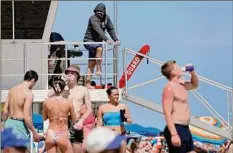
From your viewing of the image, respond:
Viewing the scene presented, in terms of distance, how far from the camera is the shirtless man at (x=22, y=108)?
1253 centimetres

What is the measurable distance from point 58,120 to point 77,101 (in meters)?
0.59

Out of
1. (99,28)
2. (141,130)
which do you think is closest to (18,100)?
(99,28)

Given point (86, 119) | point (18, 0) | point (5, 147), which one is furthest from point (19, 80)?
point (5, 147)

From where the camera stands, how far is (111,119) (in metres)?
13.3

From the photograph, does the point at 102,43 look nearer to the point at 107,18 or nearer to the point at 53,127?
the point at 107,18

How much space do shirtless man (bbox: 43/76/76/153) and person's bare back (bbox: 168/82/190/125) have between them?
2.21m

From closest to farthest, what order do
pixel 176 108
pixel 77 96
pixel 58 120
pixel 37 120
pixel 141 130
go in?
pixel 176 108
pixel 58 120
pixel 77 96
pixel 37 120
pixel 141 130

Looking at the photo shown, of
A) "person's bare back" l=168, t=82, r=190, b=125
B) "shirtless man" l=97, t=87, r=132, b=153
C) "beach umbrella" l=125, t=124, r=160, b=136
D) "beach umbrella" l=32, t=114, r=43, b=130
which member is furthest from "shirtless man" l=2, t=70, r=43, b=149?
"beach umbrella" l=125, t=124, r=160, b=136

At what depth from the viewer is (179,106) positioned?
1076 cm

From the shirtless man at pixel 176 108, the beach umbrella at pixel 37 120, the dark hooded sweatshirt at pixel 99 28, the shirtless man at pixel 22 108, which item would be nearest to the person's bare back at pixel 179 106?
the shirtless man at pixel 176 108

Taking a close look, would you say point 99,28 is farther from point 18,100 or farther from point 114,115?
point 18,100

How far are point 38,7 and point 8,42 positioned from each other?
2.63 metres

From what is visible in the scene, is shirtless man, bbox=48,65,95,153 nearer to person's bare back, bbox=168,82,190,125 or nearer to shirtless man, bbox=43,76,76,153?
shirtless man, bbox=43,76,76,153

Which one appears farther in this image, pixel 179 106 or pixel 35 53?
pixel 35 53
